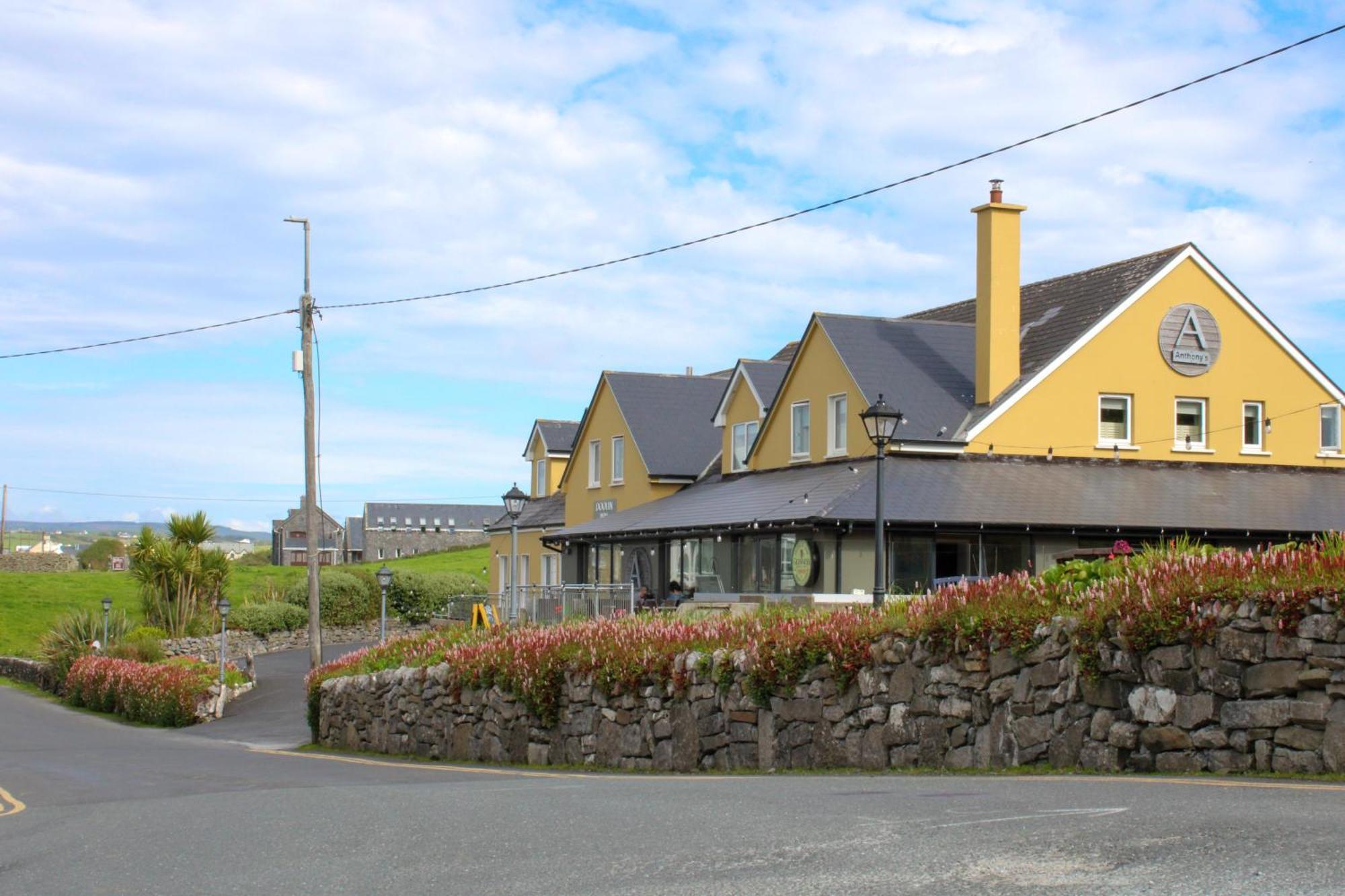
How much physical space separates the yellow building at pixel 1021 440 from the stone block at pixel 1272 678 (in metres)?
16.4

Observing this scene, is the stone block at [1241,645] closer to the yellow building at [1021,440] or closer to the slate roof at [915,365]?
the yellow building at [1021,440]

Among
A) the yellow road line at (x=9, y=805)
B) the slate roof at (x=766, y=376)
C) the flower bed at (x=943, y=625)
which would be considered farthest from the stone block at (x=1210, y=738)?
the slate roof at (x=766, y=376)

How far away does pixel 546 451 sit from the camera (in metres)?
53.8

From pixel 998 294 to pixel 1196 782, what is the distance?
2266cm

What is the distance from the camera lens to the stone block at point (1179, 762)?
12202 millimetres

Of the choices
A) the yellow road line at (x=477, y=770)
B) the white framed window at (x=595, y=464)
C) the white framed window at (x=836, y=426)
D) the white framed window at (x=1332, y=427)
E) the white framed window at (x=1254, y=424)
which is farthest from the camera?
the white framed window at (x=595, y=464)

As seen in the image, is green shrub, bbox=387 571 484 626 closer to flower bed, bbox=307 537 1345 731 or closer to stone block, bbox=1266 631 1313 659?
flower bed, bbox=307 537 1345 731

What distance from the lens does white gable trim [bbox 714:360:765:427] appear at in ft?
129

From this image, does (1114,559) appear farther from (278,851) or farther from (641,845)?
(278,851)

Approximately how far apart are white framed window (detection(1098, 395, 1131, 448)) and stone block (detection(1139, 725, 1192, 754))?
2247cm

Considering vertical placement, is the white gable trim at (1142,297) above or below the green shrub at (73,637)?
above

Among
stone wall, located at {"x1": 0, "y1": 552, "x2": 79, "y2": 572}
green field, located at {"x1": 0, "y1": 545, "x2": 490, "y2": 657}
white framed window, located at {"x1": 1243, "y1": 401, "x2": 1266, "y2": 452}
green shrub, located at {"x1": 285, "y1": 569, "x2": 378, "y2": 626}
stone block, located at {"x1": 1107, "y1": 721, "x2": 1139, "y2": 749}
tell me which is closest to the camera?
stone block, located at {"x1": 1107, "y1": 721, "x2": 1139, "y2": 749}

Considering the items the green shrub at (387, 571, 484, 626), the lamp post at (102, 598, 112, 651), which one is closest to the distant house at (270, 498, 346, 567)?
the green shrub at (387, 571, 484, 626)

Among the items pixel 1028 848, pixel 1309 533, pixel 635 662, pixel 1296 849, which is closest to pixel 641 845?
pixel 1028 848
